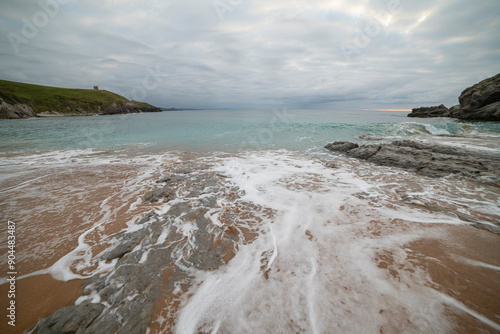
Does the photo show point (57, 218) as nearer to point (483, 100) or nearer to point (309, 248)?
point (309, 248)

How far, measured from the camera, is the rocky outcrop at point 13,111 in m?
51.8

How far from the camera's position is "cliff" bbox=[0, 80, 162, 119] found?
55.9 metres

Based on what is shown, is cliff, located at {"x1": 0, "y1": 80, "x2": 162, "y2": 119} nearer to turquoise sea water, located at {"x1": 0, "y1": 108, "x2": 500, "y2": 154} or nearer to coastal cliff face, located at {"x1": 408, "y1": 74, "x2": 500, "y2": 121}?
turquoise sea water, located at {"x1": 0, "y1": 108, "x2": 500, "y2": 154}

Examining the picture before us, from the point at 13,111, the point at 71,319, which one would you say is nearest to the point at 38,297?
the point at 71,319

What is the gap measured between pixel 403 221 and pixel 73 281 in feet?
22.3

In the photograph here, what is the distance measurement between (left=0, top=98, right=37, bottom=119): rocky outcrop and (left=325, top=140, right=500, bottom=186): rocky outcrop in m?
88.2

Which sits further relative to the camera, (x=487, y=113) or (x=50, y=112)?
(x=50, y=112)

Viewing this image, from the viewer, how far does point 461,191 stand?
6.16 metres

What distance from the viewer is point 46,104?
247 ft

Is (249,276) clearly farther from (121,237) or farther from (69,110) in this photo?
(69,110)

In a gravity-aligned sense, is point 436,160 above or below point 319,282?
above

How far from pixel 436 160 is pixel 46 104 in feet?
388

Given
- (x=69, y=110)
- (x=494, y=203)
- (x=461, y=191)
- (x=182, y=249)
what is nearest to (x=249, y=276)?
(x=182, y=249)

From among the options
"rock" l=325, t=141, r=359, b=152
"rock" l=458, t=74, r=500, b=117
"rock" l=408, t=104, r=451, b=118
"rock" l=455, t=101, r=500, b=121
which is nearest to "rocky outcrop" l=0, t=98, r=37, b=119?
"rock" l=325, t=141, r=359, b=152
